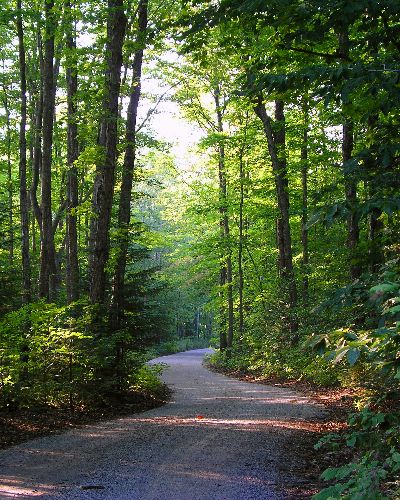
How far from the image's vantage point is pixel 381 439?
371 cm

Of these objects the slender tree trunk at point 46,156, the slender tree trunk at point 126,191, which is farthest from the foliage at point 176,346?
the slender tree trunk at point 126,191

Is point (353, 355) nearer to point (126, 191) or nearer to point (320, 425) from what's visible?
point (320, 425)

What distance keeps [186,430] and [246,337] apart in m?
14.6

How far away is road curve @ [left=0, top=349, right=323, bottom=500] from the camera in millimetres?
5281

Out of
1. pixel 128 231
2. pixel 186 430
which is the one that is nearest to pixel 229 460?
pixel 186 430

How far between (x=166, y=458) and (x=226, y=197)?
767 inches

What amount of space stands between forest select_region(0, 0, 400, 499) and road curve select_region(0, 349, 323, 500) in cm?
98

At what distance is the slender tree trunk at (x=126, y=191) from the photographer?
38.2 ft

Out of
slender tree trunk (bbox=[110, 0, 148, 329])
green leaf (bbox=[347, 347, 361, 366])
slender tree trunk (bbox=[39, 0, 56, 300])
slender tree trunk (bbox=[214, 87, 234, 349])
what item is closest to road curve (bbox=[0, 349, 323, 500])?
slender tree trunk (bbox=[110, 0, 148, 329])

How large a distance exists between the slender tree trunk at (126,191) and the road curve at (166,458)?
8.68 feet

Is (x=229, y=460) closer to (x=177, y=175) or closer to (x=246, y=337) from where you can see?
(x=246, y=337)

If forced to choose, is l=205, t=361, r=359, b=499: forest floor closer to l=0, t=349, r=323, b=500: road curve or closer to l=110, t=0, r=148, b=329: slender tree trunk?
l=0, t=349, r=323, b=500: road curve

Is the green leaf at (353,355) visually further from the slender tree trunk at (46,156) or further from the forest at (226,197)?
the slender tree trunk at (46,156)

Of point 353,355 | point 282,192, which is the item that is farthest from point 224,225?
point 353,355
